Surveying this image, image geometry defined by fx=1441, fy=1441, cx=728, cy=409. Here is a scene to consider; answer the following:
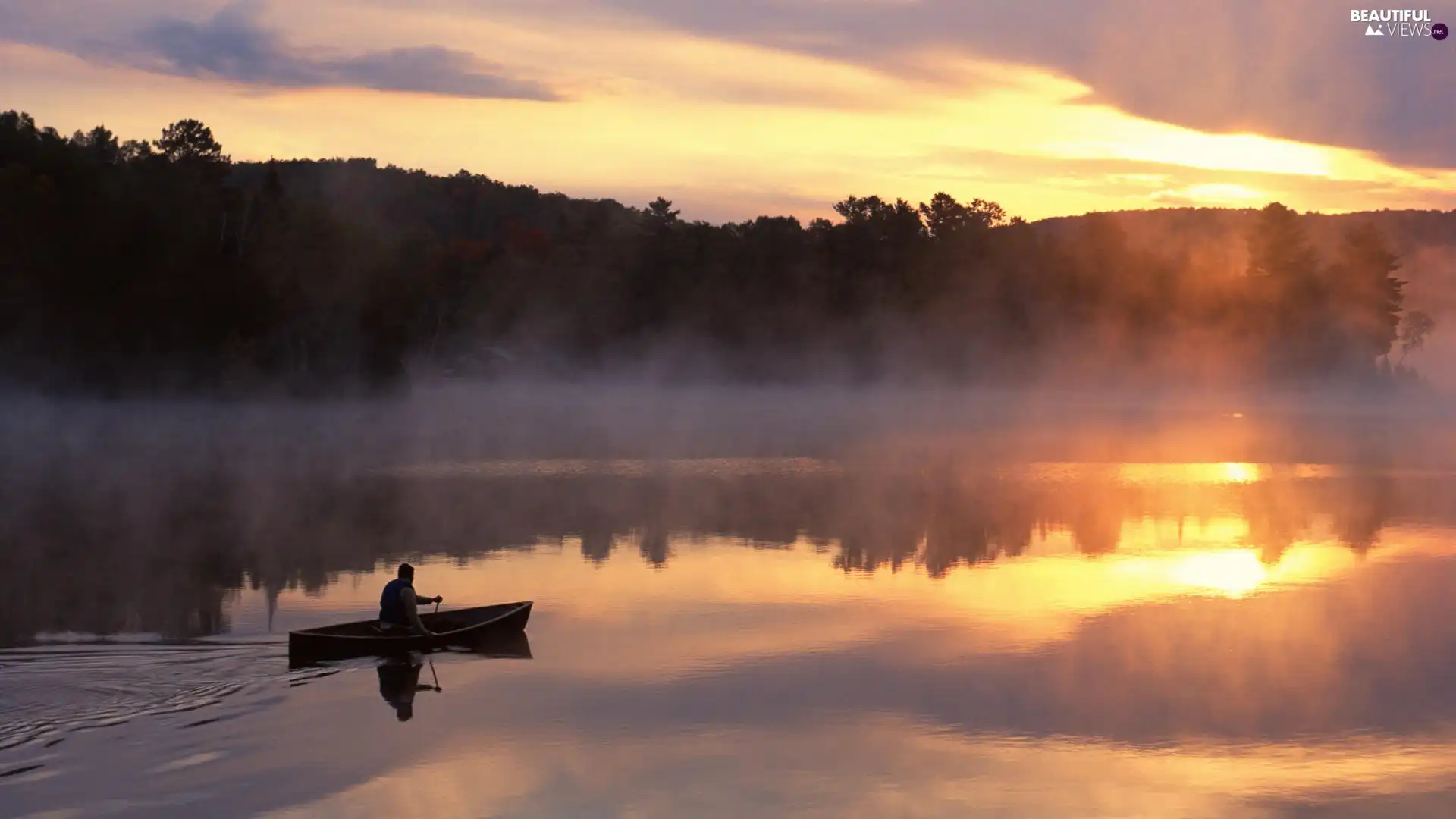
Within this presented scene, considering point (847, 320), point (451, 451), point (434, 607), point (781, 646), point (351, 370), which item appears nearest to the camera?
point (781, 646)

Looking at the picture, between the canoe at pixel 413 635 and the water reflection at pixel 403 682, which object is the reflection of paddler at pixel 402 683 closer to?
the water reflection at pixel 403 682

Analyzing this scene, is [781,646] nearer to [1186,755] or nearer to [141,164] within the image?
[1186,755]

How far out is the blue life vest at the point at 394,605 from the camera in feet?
65.3

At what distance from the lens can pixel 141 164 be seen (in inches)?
3713

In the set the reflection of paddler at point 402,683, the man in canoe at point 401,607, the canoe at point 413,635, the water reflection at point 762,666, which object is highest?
the man in canoe at point 401,607

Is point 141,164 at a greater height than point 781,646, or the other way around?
point 141,164

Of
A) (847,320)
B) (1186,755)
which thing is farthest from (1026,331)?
(1186,755)

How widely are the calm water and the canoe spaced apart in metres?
0.33

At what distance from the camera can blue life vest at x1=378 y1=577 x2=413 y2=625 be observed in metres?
19.9

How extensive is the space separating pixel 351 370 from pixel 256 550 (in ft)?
241

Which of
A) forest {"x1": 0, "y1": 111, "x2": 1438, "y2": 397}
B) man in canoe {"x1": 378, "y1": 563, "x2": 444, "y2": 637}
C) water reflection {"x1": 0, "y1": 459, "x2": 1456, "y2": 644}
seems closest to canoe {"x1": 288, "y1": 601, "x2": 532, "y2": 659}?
man in canoe {"x1": 378, "y1": 563, "x2": 444, "y2": 637}

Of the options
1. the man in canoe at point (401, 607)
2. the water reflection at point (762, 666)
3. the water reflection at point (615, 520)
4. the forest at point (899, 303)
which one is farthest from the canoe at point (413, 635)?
the forest at point (899, 303)

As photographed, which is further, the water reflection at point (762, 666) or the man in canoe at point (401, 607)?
the man in canoe at point (401, 607)

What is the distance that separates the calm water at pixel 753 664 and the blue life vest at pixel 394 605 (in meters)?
0.83
